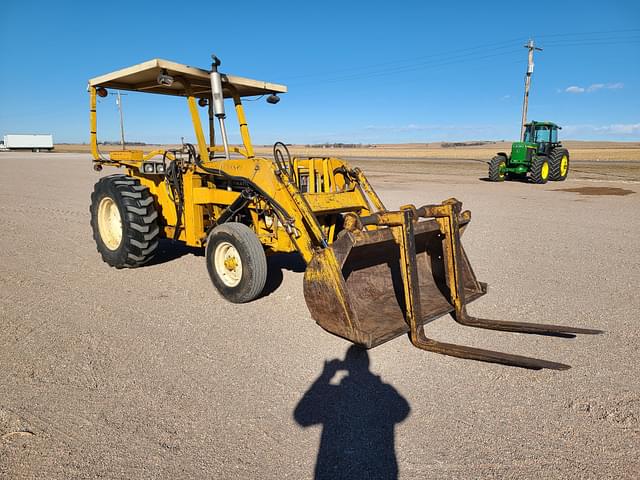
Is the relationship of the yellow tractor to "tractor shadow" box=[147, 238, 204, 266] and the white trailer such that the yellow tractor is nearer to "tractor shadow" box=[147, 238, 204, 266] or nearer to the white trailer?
"tractor shadow" box=[147, 238, 204, 266]

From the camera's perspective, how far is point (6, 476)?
2.40 meters

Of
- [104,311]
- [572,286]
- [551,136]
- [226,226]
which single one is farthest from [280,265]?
[551,136]

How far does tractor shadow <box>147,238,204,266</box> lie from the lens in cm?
686

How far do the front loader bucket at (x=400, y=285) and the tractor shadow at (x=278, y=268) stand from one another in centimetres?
150

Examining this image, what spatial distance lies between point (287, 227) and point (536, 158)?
1802 cm

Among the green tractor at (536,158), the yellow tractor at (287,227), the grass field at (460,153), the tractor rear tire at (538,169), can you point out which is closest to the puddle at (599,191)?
the tractor rear tire at (538,169)

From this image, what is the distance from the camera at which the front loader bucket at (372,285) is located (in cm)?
366

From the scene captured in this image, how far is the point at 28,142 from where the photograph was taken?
68250 mm

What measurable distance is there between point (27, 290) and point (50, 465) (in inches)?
140

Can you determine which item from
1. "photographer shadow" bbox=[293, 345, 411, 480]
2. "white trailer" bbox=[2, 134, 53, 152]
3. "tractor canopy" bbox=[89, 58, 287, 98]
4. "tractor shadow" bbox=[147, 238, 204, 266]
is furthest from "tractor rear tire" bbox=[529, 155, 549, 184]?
"white trailer" bbox=[2, 134, 53, 152]

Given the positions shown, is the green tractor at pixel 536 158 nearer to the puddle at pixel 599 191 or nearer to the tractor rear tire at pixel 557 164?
the tractor rear tire at pixel 557 164

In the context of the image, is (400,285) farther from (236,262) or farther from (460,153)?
(460,153)

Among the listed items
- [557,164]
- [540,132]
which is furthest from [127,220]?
[540,132]

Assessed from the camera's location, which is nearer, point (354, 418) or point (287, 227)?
point (354, 418)
